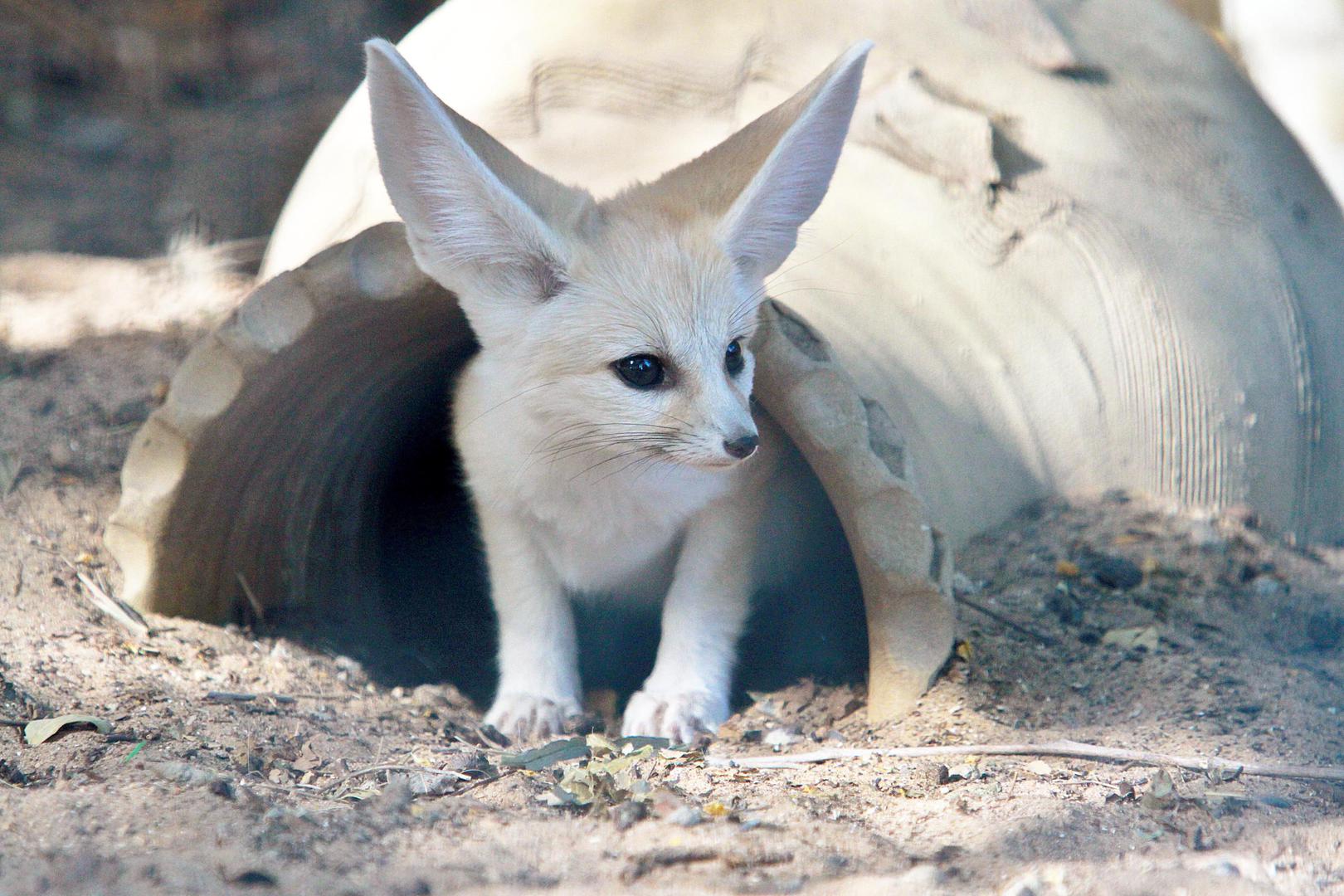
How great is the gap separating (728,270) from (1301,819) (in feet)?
4.98

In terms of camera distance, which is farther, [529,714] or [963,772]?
[529,714]

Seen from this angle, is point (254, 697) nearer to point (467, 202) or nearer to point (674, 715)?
point (674, 715)

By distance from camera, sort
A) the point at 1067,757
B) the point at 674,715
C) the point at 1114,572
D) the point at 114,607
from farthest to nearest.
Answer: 1. the point at 1114,572
2. the point at 114,607
3. the point at 674,715
4. the point at 1067,757

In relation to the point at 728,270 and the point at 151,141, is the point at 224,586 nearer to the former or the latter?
the point at 728,270

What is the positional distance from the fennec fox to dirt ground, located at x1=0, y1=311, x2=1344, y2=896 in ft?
0.87

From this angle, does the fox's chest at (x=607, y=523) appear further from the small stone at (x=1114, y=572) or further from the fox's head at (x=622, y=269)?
the small stone at (x=1114, y=572)

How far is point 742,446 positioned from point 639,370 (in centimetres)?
32

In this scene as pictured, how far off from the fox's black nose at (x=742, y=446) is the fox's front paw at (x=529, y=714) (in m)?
0.93

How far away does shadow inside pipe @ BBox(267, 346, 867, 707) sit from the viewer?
3.50 meters

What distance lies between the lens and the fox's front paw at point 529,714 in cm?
301

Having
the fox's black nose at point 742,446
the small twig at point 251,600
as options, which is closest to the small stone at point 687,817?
the fox's black nose at point 742,446

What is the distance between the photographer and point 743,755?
106 inches

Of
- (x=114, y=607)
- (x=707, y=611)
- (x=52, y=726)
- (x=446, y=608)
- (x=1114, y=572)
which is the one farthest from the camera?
(x=446, y=608)

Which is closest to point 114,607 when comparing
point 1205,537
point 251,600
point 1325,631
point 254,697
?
point 251,600
